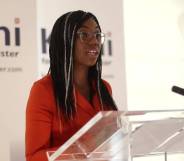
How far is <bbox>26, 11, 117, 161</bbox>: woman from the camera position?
59.2 inches

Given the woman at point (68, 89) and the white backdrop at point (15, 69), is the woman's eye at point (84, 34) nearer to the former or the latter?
the woman at point (68, 89)

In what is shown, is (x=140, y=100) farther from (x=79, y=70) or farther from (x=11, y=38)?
(x=79, y=70)

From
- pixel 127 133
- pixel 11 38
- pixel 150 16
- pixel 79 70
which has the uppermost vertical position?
pixel 150 16

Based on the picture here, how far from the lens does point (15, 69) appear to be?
2.47 meters

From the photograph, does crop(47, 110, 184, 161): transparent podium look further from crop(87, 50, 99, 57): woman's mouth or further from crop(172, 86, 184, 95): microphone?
crop(87, 50, 99, 57): woman's mouth

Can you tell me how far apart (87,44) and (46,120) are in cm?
38

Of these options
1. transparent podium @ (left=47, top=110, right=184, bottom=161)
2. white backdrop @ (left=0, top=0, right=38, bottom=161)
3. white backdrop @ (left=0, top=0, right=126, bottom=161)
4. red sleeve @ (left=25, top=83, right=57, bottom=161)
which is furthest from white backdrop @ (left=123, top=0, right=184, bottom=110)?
transparent podium @ (left=47, top=110, right=184, bottom=161)

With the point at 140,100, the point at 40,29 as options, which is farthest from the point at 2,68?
the point at 140,100

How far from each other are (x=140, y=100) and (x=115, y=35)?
841 mm

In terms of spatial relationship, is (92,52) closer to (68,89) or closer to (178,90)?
(68,89)

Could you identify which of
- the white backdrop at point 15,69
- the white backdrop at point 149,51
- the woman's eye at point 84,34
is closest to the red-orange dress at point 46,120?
the woman's eye at point 84,34

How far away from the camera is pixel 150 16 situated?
11.9 ft

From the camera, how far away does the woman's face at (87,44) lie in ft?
5.38

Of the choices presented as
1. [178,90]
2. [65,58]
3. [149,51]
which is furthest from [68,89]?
[149,51]
